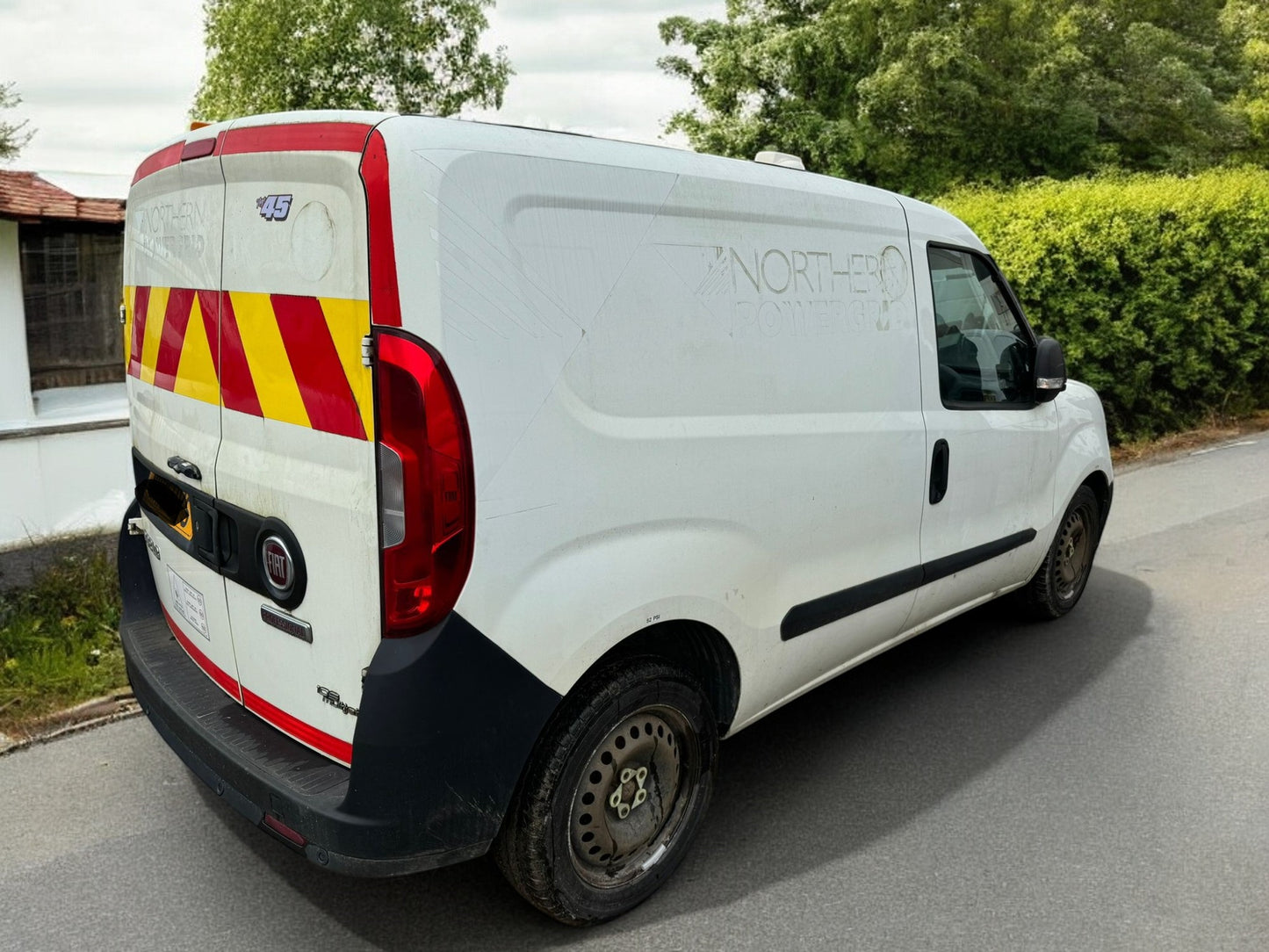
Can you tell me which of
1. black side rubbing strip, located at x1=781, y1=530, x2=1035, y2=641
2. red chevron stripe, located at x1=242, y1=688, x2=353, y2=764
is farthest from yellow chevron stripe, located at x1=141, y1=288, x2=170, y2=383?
black side rubbing strip, located at x1=781, y1=530, x2=1035, y2=641

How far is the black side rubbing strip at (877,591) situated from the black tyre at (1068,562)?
76cm

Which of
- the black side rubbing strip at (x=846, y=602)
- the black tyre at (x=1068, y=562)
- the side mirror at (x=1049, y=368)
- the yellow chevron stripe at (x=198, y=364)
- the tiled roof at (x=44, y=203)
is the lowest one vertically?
the black tyre at (x=1068, y=562)

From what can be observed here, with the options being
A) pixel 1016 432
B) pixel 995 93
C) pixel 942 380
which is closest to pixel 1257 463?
pixel 1016 432

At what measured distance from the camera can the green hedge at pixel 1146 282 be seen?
9.18 metres

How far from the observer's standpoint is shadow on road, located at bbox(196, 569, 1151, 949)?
9.44 ft

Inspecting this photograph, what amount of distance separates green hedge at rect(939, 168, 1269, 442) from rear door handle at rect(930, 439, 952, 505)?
5941mm

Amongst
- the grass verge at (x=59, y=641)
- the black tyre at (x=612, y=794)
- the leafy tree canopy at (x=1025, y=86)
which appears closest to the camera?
the black tyre at (x=612, y=794)

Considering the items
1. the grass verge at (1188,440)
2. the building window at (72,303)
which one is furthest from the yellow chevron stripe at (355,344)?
the grass verge at (1188,440)

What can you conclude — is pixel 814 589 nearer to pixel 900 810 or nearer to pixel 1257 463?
pixel 900 810

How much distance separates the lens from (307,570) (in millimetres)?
2498

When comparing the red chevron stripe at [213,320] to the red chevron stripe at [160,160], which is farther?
the red chevron stripe at [160,160]

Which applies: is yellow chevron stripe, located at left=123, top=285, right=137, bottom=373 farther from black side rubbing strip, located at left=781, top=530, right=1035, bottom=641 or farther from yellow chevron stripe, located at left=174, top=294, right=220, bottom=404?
black side rubbing strip, located at left=781, top=530, right=1035, bottom=641

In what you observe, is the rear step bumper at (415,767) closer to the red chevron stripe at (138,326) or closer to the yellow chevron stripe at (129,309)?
the red chevron stripe at (138,326)

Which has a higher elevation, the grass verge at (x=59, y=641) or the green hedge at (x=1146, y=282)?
the green hedge at (x=1146, y=282)
